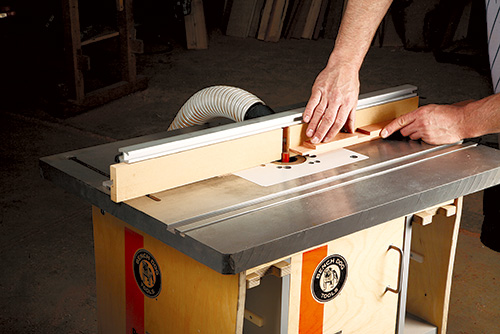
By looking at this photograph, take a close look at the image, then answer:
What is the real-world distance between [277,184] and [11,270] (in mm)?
1577

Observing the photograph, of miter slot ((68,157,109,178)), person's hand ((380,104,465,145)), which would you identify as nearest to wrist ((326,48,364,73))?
person's hand ((380,104,465,145))

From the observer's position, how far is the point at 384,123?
211 cm

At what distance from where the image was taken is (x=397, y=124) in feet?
6.56

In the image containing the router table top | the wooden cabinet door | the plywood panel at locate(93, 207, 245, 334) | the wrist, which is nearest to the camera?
the router table top

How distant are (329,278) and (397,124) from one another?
0.56m

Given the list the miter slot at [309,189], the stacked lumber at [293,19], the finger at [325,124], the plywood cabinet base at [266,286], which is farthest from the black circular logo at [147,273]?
the stacked lumber at [293,19]

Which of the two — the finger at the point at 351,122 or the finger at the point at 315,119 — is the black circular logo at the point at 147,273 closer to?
the finger at the point at 315,119

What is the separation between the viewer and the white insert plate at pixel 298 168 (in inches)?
67.7

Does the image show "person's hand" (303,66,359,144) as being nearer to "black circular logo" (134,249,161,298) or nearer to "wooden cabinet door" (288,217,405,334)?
"wooden cabinet door" (288,217,405,334)

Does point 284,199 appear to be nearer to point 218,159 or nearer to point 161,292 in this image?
point 218,159

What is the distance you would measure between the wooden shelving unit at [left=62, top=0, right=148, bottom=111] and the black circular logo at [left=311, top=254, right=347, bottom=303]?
3.10m

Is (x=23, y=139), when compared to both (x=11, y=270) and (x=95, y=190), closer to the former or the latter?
(x=11, y=270)

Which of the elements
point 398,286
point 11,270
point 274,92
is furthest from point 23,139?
point 398,286

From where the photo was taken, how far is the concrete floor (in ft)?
8.48
